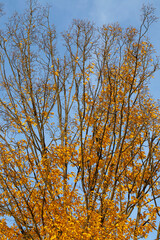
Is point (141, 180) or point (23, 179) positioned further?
point (141, 180)

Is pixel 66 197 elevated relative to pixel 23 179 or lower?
lower

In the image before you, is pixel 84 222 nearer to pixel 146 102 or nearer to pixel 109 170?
pixel 109 170

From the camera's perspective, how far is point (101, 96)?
1272 cm

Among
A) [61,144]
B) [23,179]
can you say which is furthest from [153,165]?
[23,179]

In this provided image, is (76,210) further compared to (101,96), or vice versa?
(101,96)

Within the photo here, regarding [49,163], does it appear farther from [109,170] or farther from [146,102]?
[146,102]

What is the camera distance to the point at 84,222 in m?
9.27

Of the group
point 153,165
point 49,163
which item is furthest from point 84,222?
point 153,165

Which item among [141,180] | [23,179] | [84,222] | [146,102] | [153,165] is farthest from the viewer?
[146,102]

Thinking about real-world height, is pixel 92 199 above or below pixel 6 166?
below

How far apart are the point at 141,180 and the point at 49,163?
13.1 feet

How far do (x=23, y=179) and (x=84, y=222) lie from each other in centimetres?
277

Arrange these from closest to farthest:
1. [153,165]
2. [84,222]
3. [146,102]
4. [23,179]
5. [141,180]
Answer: [84,222] < [23,179] < [141,180] < [153,165] < [146,102]

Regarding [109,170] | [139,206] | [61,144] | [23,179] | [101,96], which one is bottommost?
[139,206]
